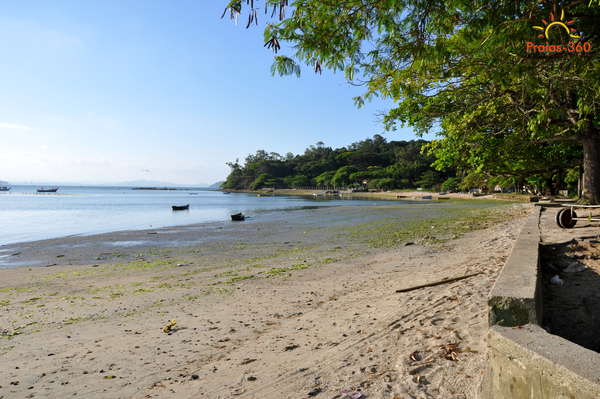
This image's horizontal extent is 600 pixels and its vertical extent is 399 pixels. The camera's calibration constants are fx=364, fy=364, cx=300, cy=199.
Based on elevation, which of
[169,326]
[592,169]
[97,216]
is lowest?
[97,216]

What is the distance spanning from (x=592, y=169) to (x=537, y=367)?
15652 mm

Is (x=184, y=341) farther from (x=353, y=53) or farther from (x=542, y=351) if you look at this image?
(x=353, y=53)

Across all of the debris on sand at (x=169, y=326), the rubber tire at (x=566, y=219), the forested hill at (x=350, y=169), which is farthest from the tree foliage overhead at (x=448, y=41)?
the forested hill at (x=350, y=169)

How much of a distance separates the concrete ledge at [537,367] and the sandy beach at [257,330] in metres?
0.58

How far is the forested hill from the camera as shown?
4080 inches

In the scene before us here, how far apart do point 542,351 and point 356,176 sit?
122 metres

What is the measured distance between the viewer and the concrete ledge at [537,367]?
2.02 metres

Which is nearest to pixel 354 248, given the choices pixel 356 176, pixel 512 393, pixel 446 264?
pixel 446 264

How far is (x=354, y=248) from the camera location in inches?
517

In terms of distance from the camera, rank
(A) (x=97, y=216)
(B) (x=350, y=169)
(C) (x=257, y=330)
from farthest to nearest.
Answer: (B) (x=350, y=169) → (A) (x=97, y=216) → (C) (x=257, y=330)

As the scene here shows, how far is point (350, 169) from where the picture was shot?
431 feet

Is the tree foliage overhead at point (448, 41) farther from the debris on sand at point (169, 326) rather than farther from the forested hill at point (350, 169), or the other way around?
the forested hill at point (350, 169)

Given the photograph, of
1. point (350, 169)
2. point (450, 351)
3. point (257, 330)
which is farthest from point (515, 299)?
point (350, 169)

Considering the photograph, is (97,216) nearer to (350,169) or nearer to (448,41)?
(448,41)
